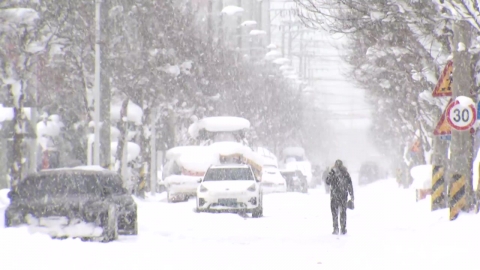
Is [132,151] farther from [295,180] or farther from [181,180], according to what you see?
[295,180]

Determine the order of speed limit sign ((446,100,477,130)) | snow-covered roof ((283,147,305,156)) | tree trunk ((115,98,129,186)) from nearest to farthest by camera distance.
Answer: speed limit sign ((446,100,477,130)) < tree trunk ((115,98,129,186)) < snow-covered roof ((283,147,305,156))

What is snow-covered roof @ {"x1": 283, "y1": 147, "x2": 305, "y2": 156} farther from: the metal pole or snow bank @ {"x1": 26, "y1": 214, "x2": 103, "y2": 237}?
snow bank @ {"x1": 26, "y1": 214, "x2": 103, "y2": 237}

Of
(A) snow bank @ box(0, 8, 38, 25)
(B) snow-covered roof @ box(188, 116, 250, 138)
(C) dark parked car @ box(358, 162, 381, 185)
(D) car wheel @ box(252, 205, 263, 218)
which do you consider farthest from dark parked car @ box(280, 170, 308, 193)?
(A) snow bank @ box(0, 8, 38, 25)

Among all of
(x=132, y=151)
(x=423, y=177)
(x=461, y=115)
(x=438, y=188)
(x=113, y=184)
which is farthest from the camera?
(x=132, y=151)

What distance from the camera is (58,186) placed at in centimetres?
1550

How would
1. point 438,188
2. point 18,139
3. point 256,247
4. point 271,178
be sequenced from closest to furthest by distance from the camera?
1. point 256,247
2. point 438,188
3. point 18,139
4. point 271,178

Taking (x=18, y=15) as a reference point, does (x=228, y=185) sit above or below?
below

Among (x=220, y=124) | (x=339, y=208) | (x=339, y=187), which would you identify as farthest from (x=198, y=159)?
(x=339, y=187)

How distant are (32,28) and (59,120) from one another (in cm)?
1534

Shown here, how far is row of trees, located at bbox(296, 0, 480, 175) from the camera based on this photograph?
640 inches

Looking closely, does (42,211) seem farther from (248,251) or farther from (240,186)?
(240,186)

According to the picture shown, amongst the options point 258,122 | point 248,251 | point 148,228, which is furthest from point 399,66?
point 258,122

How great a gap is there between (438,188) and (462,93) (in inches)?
200

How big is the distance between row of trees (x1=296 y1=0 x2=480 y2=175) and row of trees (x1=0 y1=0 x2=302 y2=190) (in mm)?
6967
